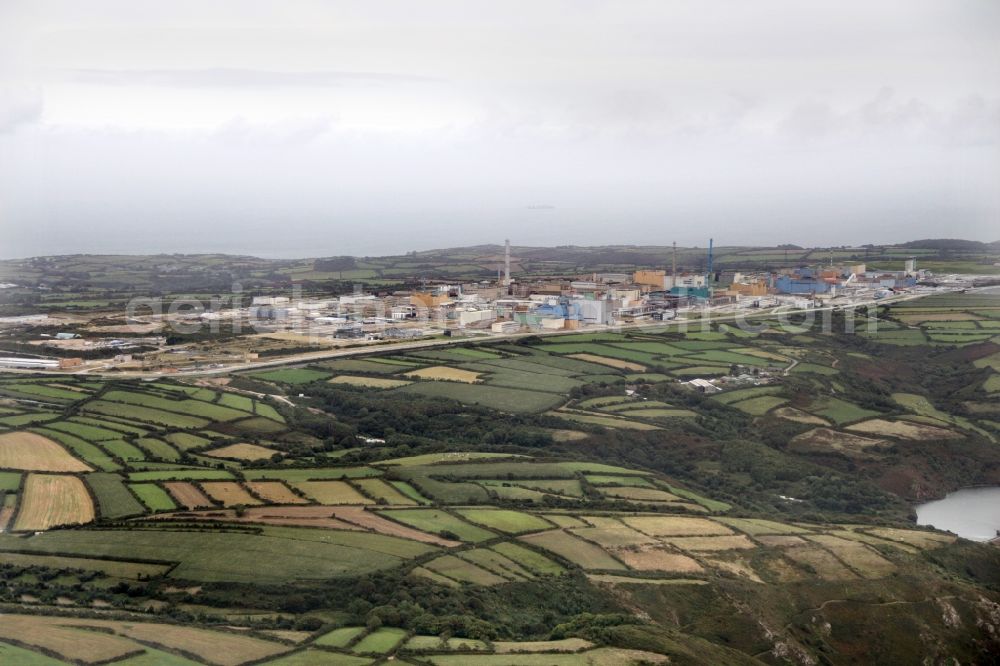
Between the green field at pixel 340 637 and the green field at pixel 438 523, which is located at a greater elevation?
the green field at pixel 438 523

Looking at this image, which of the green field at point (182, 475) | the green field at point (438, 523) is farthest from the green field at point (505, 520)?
the green field at point (182, 475)

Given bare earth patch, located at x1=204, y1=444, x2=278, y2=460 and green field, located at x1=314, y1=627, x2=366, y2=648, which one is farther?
bare earth patch, located at x1=204, y1=444, x2=278, y2=460

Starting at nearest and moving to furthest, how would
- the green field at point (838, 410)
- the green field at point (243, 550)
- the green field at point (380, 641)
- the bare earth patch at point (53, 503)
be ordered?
the green field at point (380, 641) → the green field at point (243, 550) → the bare earth patch at point (53, 503) → the green field at point (838, 410)

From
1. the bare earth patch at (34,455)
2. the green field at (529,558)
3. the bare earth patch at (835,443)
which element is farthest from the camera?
the bare earth patch at (835,443)

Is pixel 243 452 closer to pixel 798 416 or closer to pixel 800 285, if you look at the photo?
pixel 798 416

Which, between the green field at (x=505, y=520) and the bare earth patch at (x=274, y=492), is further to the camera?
the bare earth patch at (x=274, y=492)

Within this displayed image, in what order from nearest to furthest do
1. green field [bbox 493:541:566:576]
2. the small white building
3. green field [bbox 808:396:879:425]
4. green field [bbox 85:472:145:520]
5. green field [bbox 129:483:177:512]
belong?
1. green field [bbox 493:541:566:576]
2. green field [bbox 85:472:145:520]
3. green field [bbox 129:483:177:512]
4. green field [bbox 808:396:879:425]
5. the small white building

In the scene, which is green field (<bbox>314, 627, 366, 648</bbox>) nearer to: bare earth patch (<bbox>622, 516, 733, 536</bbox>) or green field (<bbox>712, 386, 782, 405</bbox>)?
bare earth patch (<bbox>622, 516, 733, 536</bbox>)

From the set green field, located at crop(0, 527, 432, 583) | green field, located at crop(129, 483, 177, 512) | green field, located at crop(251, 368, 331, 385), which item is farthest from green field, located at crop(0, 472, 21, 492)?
green field, located at crop(251, 368, 331, 385)

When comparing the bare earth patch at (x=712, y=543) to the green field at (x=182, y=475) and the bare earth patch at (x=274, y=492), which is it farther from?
the green field at (x=182, y=475)
